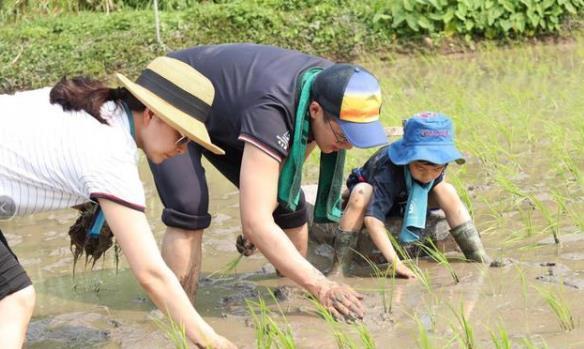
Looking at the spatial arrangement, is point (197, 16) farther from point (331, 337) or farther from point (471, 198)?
point (331, 337)

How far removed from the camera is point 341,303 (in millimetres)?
3199

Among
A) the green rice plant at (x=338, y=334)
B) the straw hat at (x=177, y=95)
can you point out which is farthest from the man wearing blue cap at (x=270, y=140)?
the straw hat at (x=177, y=95)

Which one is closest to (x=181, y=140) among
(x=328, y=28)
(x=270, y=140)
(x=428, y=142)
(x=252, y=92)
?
(x=270, y=140)

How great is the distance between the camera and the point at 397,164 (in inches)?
157

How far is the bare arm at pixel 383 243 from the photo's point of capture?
3.86 metres

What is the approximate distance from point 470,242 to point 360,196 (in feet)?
1.61

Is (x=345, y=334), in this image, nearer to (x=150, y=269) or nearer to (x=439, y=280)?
(x=150, y=269)

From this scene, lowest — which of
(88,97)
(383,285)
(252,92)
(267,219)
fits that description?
(383,285)

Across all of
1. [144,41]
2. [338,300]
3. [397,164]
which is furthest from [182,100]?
[144,41]

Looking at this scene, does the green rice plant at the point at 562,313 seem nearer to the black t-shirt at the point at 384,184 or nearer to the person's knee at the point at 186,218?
the black t-shirt at the point at 384,184

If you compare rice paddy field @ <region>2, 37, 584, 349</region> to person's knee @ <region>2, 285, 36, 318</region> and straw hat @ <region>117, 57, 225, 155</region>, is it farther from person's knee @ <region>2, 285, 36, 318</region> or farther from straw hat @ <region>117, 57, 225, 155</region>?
straw hat @ <region>117, 57, 225, 155</region>

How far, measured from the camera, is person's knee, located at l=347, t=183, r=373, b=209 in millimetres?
4090

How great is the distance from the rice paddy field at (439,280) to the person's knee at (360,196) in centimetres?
31

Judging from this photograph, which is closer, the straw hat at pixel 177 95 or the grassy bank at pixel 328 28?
the straw hat at pixel 177 95
